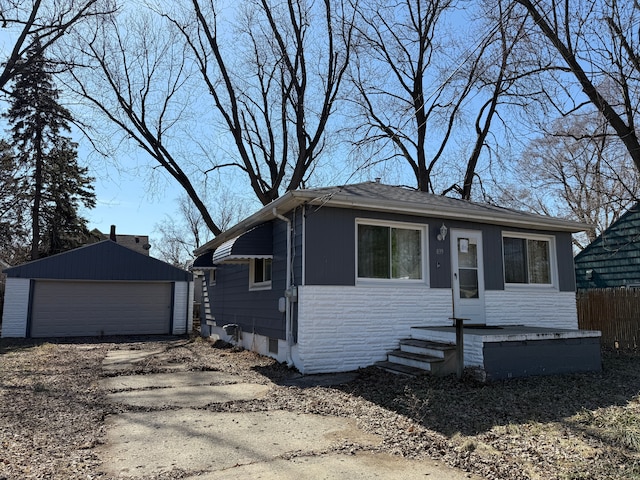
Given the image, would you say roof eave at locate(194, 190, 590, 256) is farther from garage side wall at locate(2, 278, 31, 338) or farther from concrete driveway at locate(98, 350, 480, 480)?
garage side wall at locate(2, 278, 31, 338)

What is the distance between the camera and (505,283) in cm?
978

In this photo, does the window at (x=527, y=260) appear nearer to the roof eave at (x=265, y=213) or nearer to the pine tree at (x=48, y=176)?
the roof eave at (x=265, y=213)

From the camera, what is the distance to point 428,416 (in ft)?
16.4

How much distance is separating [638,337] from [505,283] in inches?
158

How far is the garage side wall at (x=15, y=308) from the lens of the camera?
1562 cm

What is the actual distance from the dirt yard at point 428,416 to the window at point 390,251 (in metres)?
1.88

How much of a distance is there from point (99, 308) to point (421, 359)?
13.9m

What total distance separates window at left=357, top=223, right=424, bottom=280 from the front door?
837 mm

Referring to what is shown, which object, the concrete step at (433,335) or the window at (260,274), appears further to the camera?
the window at (260,274)

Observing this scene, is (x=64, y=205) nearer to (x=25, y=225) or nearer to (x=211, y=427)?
(x=25, y=225)

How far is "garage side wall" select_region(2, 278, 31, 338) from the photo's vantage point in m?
15.6

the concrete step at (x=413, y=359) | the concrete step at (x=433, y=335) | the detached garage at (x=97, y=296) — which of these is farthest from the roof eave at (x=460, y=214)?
the detached garage at (x=97, y=296)

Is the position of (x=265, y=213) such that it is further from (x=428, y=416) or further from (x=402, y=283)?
(x=428, y=416)

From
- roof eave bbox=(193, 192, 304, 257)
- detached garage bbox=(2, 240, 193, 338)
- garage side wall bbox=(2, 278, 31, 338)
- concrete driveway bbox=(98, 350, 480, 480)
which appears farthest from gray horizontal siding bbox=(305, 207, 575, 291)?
garage side wall bbox=(2, 278, 31, 338)
